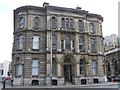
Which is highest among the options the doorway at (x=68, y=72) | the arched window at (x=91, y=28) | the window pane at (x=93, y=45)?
the arched window at (x=91, y=28)

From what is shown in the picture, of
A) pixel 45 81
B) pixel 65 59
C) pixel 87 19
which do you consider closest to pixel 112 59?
pixel 87 19

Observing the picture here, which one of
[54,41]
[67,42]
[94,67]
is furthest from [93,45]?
[54,41]

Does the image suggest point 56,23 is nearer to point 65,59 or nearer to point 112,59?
point 65,59

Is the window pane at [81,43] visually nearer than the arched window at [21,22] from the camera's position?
No

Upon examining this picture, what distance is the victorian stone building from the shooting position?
40.6 meters

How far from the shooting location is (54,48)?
42062mm

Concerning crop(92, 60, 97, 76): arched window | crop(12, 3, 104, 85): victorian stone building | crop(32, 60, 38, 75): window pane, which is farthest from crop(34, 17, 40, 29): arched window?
crop(92, 60, 97, 76): arched window

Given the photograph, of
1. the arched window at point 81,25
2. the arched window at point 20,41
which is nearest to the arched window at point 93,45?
Result: the arched window at point 81,25

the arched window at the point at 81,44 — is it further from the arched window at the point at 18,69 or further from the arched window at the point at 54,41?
the arched window at the point at 18,69

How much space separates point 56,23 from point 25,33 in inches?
255

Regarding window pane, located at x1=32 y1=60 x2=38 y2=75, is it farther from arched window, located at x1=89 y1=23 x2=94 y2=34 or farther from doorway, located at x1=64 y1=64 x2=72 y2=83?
arched window, located at x1=89 y1=23 x2=94 y2=34

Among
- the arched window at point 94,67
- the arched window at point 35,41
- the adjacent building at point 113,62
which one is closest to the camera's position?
the arched window at point 35,41

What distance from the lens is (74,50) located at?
43.2 metres

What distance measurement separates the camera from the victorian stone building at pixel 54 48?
133ft
